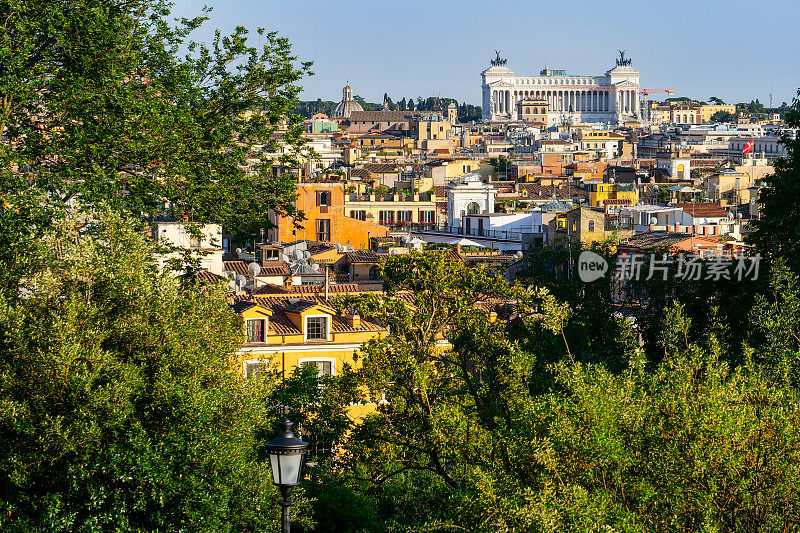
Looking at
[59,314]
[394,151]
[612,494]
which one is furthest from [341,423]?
[394,151]

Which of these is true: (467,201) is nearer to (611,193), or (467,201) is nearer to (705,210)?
(611,193)

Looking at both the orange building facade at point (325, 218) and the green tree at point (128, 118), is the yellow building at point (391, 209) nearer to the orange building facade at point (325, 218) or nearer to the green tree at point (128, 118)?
the orange building facade at point (325, 218)

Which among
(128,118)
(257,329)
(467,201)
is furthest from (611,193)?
(128,118)

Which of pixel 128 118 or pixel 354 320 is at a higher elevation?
pixel 128 118

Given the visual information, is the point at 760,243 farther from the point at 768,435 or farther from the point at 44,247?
the point at 44,247

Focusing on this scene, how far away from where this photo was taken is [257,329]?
19.2 metres

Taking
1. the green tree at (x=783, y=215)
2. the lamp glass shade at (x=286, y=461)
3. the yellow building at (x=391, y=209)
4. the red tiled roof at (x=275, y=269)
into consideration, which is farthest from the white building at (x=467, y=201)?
the lamp glass shade at (x=286, y=461)

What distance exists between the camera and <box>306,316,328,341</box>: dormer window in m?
19.5

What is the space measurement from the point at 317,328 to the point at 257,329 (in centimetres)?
97

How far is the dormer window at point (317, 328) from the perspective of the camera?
1955 cm

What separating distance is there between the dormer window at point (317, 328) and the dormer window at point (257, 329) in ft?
2.31
